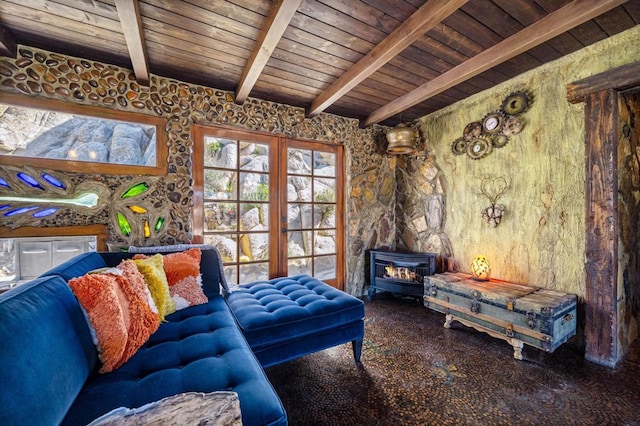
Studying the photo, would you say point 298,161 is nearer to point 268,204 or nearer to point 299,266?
point 268,204

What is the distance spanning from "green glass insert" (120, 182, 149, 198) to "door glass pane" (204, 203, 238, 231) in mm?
546

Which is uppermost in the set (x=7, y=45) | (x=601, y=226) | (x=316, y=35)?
(x=316, y=35)

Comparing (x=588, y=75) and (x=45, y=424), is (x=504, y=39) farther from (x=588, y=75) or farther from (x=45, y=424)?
(x=45, y=424)

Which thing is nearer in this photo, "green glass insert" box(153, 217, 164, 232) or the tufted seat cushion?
the tufted seat cushion

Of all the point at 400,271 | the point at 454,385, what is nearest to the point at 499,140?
the point at 400,271

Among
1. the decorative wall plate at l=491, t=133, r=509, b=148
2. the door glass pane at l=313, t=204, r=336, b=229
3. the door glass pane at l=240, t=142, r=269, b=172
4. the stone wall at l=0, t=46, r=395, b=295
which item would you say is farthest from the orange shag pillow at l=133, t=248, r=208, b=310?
the decorative wall plate at l=491, t=133, r=509, b=148

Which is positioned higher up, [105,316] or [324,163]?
[324,163]

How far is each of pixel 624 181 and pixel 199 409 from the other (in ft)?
10.4

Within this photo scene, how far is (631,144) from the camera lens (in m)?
2.15

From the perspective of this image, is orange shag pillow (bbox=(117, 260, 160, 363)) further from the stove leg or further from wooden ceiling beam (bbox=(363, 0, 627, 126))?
wooden ceiling beam (bbox=(363, 0, 627, 126))

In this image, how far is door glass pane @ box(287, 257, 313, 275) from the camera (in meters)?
3.18

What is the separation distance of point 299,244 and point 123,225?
5.77 feet

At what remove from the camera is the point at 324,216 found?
3424mm

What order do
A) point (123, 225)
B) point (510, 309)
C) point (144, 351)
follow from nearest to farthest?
point (144, 351), point (510, 309), point (123, 225)
